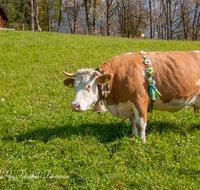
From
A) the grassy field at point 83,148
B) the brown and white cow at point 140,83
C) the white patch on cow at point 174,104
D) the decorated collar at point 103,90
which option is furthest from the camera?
the white patch on cow at point 174,104

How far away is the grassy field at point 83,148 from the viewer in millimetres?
3367

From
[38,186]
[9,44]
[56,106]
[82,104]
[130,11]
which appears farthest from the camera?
[130,11]

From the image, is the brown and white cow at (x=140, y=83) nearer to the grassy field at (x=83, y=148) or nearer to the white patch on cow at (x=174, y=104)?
the white patch on cow at (x=174, y=104)

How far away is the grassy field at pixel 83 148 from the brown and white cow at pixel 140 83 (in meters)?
0.65

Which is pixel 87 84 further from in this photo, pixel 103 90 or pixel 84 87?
pixel 103 90

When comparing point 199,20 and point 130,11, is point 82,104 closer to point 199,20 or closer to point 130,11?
point 130,11

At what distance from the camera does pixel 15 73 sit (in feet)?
31.6

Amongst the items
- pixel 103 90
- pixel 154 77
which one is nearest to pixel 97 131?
pixel 103 90

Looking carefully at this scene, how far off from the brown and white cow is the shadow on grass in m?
0.64

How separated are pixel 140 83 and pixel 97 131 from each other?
1.69 metres

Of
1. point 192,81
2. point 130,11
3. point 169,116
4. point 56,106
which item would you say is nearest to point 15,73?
point 56,106

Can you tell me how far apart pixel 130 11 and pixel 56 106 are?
4281 cm

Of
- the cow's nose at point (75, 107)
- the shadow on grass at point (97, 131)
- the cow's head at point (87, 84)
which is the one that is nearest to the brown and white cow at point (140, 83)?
the cow's head at point (87, 84)

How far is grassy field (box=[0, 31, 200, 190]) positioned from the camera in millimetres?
3367
